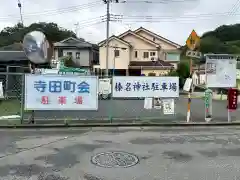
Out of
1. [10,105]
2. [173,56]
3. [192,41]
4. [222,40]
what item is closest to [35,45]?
[10,105]

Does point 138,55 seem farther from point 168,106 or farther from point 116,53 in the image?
point 168,106

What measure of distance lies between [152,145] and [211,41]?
76455 mm

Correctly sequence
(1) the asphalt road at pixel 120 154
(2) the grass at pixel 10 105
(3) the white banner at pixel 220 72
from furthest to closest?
(2) the grass at pixel 10 105, (3) the white banner at pixel 220 72, (1) the asphalt road at pixel 120 154

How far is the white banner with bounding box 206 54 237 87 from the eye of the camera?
11.1 metres

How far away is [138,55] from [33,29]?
3803cm

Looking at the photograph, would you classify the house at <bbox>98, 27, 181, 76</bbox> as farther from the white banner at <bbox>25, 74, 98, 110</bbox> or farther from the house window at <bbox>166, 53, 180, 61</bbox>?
the white banner at <bbox>25, 74, 98, 110</bbox>

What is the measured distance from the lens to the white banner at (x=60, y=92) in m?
9.17

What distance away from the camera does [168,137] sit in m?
7.82

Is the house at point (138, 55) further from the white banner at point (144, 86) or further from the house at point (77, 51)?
the white banner at point (144, 86)

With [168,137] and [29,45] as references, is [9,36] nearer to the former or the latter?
[29,45]

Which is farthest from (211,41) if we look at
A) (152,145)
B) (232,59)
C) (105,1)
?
(152,145)

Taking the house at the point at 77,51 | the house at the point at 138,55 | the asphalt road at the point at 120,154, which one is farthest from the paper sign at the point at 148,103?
the house at the point at 77,51

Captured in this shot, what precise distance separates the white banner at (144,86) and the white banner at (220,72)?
6.59 ft

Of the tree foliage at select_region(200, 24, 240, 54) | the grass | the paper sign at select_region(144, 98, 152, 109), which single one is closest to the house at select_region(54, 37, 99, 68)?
the grass
